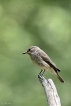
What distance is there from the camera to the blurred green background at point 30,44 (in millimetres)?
13328

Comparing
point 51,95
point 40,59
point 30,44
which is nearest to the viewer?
point 51,95

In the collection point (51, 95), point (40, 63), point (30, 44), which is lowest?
point (51, 95)

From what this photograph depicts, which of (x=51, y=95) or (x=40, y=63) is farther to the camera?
(x=40, y=63)

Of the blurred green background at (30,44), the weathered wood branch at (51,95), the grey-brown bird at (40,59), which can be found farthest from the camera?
the blurred green background at (30,44)

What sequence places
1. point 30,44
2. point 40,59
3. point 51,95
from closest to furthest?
point 51,95 → point 40,59 → point 30,44

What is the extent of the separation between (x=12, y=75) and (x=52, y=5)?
10.4ft

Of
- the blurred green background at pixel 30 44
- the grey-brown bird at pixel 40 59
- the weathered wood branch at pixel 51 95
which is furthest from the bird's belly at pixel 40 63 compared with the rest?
the blurred green background at pixel 30 44

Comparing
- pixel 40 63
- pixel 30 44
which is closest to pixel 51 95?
pixel 40 63

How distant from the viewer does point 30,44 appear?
14.0 m

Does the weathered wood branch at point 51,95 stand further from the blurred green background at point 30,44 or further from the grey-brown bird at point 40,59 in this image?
the blurred green background at point 30,44

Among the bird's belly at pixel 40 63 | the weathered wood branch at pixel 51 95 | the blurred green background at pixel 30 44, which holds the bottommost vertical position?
the weathered wood branch at pixel 51 95

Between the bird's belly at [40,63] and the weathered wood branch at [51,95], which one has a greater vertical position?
the bird's belly at [40,63]

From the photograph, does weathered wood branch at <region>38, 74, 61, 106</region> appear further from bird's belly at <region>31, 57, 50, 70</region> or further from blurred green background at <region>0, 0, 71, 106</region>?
blurred green background at <region>0, 0, 71, 106</region>

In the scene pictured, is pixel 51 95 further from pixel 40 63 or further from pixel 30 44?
pixel 30 44
